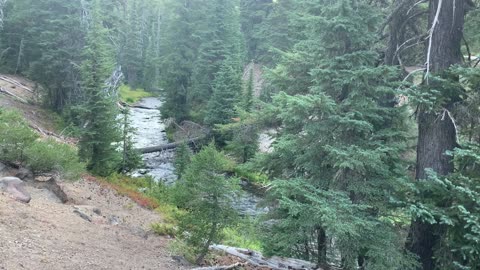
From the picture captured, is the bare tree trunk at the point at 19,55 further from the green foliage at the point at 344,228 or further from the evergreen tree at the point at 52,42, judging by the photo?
the green foliage at the point at 344,228

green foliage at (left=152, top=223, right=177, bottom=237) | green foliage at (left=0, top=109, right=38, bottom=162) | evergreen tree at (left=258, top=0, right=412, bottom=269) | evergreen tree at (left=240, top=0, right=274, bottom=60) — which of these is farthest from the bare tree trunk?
evergreen tree at (left=240, top=0, right=274, bottom=60)

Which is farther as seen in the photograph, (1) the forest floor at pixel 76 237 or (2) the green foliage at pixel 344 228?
(1) the forest floor at pixel 76 237

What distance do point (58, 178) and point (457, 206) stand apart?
35.6ft

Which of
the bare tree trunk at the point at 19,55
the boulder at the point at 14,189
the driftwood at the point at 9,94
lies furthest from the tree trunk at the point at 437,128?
the bare tree trunk at the point at 19,55

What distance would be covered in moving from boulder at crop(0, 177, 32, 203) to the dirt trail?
0.73 feet

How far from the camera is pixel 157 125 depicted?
3706cm

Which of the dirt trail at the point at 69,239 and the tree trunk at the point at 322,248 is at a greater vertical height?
the tree trunk at the point at 322,248

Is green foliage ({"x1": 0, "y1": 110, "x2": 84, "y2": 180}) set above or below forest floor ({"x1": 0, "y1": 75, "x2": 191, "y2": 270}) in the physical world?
above

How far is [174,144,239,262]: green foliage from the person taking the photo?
8.23 m

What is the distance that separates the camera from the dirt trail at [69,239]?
7.20 meters

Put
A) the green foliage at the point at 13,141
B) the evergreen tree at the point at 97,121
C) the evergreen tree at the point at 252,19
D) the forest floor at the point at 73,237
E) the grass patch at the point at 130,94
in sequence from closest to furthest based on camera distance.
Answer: the forest floor at the point at 73,237, the green foliage at the point at 13,141, the evergreen tree at the point at 97,121, the grass patch at the point at 130,94, the evergreen tree at the point at 252,19

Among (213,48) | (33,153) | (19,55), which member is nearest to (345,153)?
(33,153)

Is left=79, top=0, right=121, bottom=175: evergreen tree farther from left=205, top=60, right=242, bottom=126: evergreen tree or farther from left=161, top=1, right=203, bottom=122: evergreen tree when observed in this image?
left=161, top=1, right=203, bottom=122: evergreen tree

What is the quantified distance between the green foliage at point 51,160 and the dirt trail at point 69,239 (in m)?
0.82
